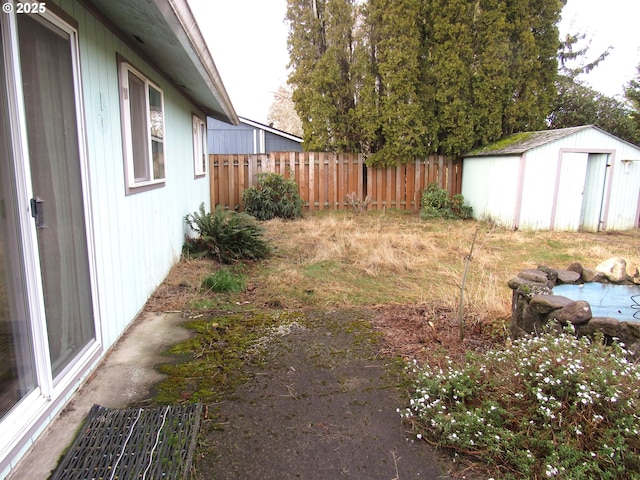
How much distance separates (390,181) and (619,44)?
970 cm

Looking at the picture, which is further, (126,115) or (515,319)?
(126,115)

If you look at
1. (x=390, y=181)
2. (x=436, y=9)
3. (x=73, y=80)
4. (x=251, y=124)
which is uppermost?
(x=436, y=9)

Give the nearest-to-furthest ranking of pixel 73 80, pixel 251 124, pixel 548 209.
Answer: pixel 73 80, pixel 548 209, pixel 251 124

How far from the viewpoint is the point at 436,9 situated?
418 inches

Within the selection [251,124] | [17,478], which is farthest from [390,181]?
[17,478]

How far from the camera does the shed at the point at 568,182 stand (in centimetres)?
894

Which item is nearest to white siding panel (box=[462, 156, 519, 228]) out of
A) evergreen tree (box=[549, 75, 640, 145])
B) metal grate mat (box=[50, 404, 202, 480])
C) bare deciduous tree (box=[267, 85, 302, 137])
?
evergreen tree (box=[549, 75, 640, 145])

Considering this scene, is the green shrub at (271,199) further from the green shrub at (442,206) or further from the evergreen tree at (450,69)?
the evergreen tree at (450,69)

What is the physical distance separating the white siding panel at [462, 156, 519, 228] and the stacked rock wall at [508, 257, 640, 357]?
589 centimetres

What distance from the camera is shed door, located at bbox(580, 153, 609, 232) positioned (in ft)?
30.6

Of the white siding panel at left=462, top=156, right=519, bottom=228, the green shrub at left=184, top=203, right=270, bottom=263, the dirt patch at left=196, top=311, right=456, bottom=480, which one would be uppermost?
the white siding panel at left=462, top=156, right=519, bottom=228

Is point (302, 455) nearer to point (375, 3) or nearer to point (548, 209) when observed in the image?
point (548, 209)

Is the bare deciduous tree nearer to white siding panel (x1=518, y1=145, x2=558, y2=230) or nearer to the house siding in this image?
white siding panel (x1=518, y1=145, x2=558, y2=230)

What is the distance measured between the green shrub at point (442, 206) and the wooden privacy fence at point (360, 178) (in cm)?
66
